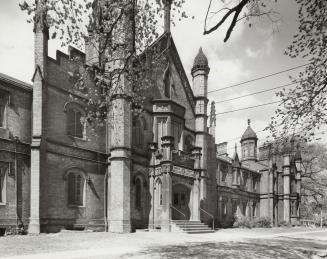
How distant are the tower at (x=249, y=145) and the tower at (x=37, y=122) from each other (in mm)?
39340

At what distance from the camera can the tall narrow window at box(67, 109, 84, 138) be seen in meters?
21.5

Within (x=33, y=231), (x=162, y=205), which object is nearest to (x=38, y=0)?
(x=33, y=231)

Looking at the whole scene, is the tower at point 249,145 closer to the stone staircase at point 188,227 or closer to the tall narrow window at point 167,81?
the tall narrow window at point 167,81

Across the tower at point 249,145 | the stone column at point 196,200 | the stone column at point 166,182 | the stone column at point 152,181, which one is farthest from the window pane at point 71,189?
the tower at point 249,145

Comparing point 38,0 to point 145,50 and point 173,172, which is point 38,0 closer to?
point 145,50

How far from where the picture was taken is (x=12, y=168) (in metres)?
18.4

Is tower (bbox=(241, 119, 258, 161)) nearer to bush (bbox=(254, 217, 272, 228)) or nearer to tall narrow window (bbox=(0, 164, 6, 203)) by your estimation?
bush (bbox=(254, 217, 272, 228))

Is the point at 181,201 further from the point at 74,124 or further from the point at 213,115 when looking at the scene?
the point at 213,115

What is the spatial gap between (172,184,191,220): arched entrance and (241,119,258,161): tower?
28.6m

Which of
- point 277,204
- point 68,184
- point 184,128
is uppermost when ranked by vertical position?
point 184,128

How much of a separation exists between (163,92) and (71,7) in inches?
726

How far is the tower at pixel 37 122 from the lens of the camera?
18172 mm

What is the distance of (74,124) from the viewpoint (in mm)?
21828

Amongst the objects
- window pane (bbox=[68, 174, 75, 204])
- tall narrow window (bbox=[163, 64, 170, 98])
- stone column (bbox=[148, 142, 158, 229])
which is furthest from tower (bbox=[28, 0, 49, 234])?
tall narrow window (bbox=[163, 64, 170, 98])
